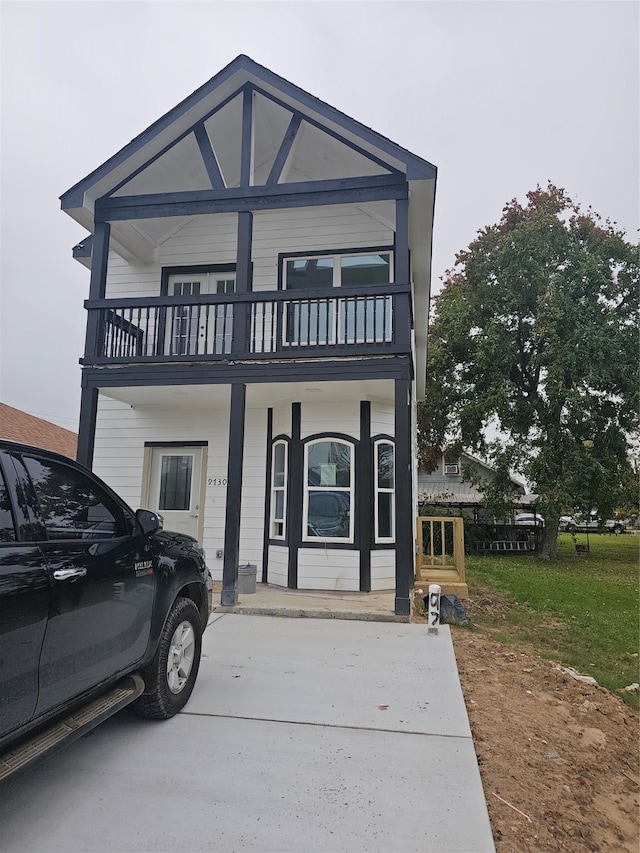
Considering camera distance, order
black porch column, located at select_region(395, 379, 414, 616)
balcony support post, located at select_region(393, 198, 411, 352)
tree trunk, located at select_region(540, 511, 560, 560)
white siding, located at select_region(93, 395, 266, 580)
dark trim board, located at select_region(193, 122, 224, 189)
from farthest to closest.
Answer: tree trunk, located at select_region(540, 511, 560, 560), white siding, located at select_region(93, 395, 266, 580), dark trim board, located at select_region(193, 122, 224, 189), balcony support post, located at select_region(393, 198, 411, 352), black porch column, located at select_region(395, 379, 414, 616)

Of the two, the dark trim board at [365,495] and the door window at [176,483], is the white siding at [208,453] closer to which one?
the door window at [176,483]

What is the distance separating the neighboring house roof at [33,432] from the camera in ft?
51.3

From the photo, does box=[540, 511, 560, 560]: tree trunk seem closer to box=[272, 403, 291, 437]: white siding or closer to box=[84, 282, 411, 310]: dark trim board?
box=[272, 403, 291, 437]: white siding

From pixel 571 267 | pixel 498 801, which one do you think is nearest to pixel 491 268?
pixel 571 267

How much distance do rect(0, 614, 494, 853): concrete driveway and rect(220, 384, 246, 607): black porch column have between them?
2439mm

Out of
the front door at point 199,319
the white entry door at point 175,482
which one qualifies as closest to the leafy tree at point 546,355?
the front door at point 199,319

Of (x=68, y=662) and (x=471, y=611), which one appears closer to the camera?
(x=68, y=662)

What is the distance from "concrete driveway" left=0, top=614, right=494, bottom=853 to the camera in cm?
261

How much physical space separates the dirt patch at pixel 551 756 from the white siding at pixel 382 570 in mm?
2971

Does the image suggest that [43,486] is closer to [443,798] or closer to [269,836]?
[269,836]

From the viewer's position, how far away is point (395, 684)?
Result: 4.80 m

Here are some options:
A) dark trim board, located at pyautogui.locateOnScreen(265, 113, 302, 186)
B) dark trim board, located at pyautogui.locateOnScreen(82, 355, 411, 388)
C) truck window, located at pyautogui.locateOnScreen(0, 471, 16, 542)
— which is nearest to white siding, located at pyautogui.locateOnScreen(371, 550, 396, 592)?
dark trim board, located at pyautogui.locateOnScreen(82, 355, 411, 388)

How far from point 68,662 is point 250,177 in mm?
7616

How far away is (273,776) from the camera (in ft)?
10.5
